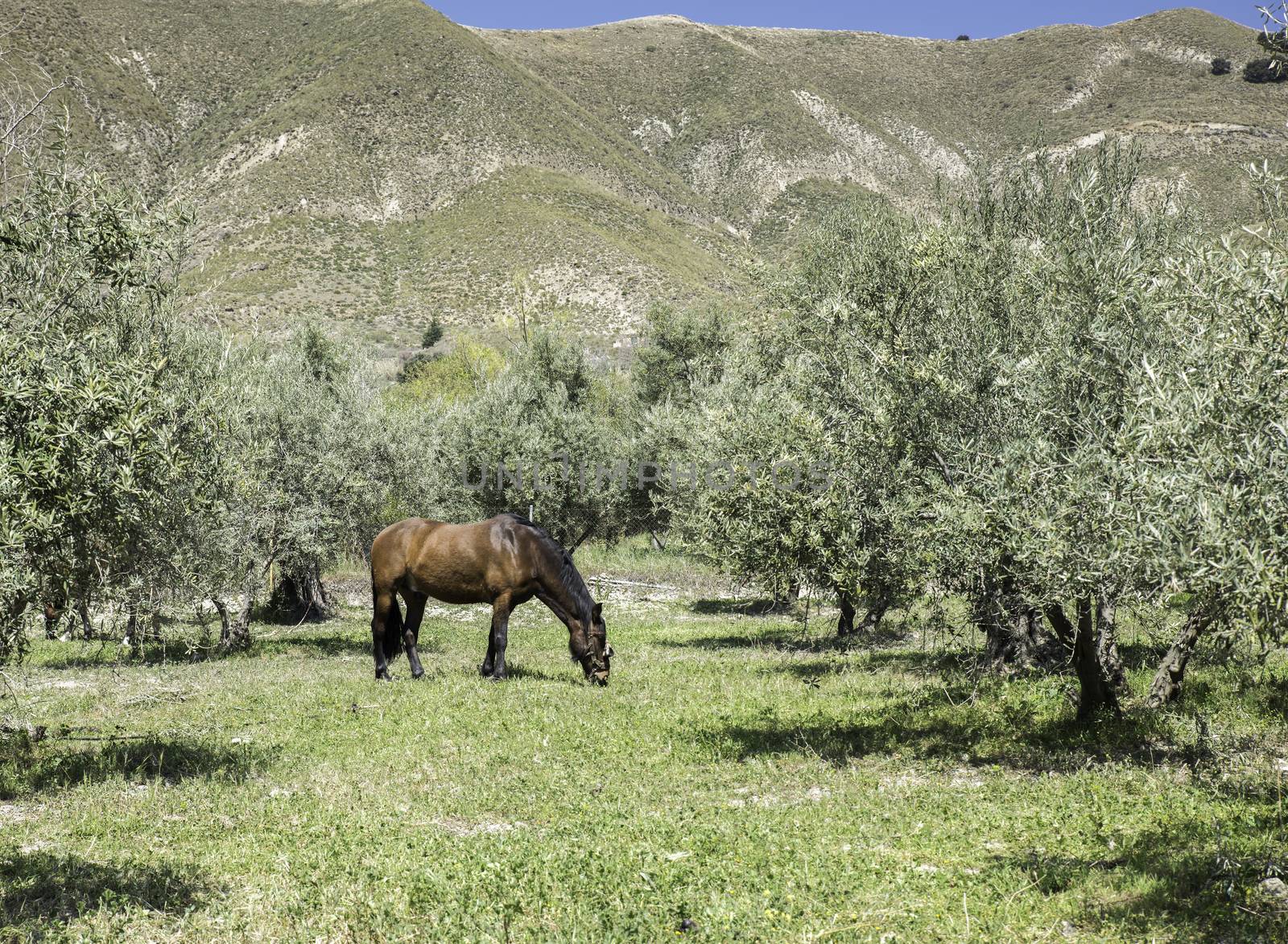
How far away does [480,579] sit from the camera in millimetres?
19188

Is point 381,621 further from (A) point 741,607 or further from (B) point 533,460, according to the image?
(A) point 741,607

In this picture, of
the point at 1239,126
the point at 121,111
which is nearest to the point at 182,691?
the point at 121,111

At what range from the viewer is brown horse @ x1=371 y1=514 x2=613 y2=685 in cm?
1859

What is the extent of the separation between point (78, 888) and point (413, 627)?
1180 centimetres

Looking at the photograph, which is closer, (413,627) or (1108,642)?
(1108,642)

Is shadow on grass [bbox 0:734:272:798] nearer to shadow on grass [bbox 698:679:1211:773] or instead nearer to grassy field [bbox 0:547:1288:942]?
grassy field [bbox 0:547:1288:942]

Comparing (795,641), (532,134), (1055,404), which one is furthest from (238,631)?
(532,134)

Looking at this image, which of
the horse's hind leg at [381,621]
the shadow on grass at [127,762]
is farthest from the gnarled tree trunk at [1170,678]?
the horse's hind leg at [381,621]

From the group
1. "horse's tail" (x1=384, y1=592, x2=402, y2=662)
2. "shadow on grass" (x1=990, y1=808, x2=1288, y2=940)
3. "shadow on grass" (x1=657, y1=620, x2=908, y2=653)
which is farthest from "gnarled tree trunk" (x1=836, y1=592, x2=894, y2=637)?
"shadow on grass" (x1=990, y1=808, x2=1288, y2=940)

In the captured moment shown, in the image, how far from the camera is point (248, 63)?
12494cm

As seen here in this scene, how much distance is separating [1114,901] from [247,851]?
7375 millimetres

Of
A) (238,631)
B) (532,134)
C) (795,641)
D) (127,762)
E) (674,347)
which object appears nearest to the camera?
(127,762)

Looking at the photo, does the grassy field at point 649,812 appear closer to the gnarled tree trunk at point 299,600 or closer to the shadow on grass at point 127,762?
the shadow on grass at point 127,762

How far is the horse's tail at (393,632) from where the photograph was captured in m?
19.5
